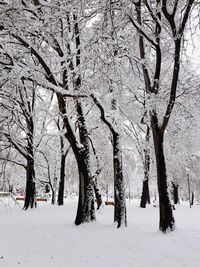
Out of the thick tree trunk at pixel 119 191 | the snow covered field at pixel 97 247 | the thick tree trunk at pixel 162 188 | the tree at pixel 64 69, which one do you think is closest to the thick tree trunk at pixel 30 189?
the tree at pixel 64 69

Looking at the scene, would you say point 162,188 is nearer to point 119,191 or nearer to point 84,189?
point 119,191

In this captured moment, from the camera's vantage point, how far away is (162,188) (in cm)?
937

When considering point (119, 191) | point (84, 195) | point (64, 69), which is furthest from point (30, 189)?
point (64, 69)

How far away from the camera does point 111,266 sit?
19.6ft

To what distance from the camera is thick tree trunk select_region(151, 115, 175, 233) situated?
9078mm

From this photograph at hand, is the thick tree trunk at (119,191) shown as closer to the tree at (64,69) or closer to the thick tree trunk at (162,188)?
the tree at (64,69)

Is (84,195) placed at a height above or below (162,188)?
below

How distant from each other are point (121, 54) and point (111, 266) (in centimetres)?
731

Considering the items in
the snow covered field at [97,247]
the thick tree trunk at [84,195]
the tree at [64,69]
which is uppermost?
the tree at [64,69]

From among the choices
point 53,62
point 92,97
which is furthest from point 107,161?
point 92,97

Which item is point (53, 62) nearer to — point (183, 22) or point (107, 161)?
point (183, 22)

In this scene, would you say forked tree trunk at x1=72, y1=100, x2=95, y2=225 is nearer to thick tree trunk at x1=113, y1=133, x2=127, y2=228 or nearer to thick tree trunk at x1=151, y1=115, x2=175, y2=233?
thick tree trunk at x1=113, y1=133, x2=127, y2=228

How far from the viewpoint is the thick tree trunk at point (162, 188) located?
29.8 feet

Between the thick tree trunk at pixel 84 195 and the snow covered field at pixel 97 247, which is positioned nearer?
the snow covered field at pixel 97 247
